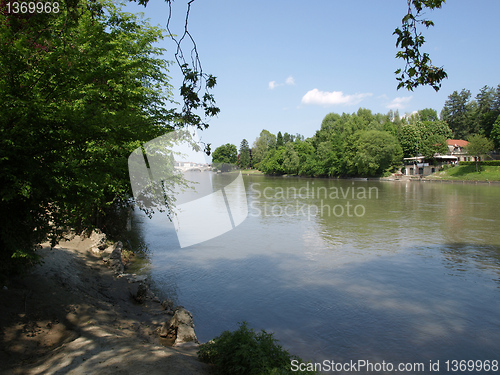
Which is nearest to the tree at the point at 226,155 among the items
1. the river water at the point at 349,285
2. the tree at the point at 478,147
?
the tree at the point at 478,147

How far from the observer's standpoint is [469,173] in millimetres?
57562

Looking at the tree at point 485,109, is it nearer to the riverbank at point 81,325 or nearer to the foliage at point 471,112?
the foliage at point 471,112

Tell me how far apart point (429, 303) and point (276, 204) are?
2230cm

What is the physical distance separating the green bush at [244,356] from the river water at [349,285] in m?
2.43

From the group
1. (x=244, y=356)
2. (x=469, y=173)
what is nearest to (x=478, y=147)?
(x=469, y=173)

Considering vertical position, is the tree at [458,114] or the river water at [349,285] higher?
the tree at [458,114]

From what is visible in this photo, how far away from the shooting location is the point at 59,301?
7273 mm

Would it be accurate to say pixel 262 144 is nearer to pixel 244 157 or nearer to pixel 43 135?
pixel 244 157

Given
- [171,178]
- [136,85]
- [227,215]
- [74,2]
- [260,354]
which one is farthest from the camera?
[227,215]

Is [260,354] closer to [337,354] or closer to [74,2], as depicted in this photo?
[337,354]

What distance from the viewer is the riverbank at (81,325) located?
4.97m

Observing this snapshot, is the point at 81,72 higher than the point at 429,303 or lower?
higher

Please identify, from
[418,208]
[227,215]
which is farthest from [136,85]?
[418,208]

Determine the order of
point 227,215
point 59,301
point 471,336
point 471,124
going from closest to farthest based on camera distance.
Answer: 1. point 59,301
2. point 471,336
3. point 227,215
4. point 471,124
